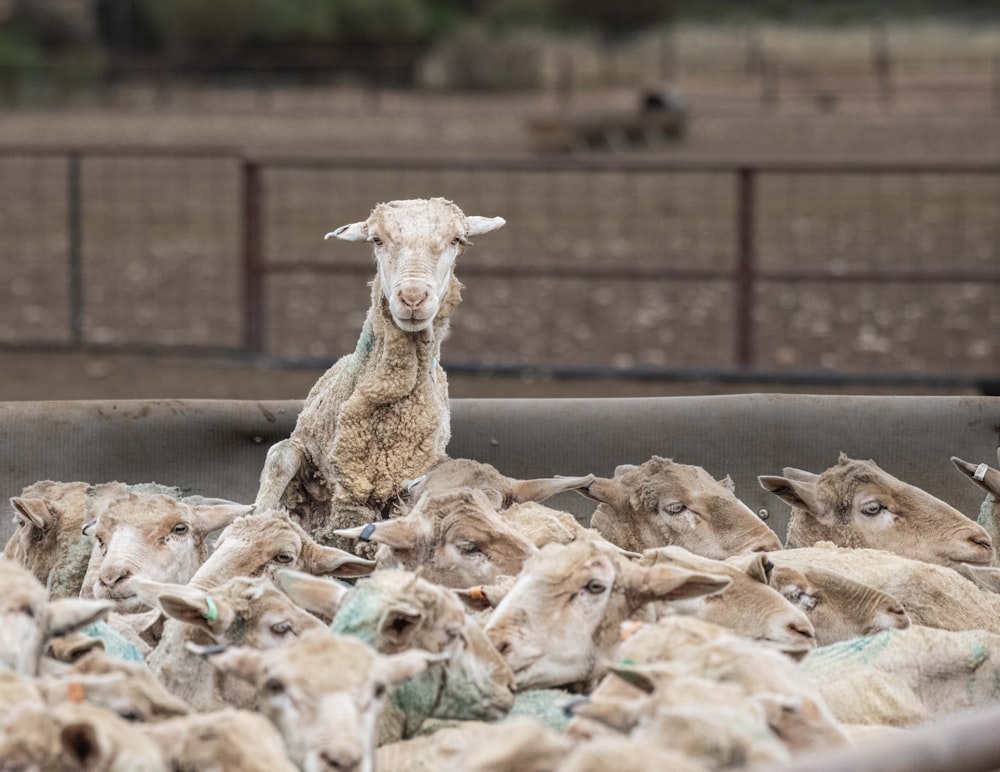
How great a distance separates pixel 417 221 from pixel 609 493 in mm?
883

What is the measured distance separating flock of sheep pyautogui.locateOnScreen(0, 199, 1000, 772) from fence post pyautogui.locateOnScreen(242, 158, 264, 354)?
5900 millimetres

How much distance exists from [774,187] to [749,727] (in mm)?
16655

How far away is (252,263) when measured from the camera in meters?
10.4

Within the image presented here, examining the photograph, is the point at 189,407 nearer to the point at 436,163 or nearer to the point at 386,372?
the point at 386,372

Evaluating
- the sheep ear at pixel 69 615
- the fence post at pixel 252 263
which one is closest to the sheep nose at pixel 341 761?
the sheep ear at pixel 69 615

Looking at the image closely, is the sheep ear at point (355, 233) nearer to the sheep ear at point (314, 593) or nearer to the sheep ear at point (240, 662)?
the sheep ear at point (314, 593)

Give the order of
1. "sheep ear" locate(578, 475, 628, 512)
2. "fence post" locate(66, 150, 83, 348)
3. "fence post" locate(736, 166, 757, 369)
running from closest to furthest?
"sheep ear" locate(578, 475, 628, 512), "fence post" locate(736, 166, 757, 369), "fence post" locate(66, 150, 83, 348)

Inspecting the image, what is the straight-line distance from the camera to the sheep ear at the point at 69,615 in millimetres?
2990

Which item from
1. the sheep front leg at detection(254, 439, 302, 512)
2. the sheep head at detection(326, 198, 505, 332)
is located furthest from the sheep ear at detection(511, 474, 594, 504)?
the sheep front leg at detection(254, 439, 302, 512)

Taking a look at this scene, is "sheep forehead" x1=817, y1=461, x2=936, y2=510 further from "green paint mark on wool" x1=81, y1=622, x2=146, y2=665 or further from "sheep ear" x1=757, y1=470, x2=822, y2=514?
"green paint mark on wool" x1=81, y1=622, x2=146, y2=665

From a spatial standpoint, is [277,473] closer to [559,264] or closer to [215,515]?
[215,515]

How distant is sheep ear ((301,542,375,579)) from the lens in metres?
3.72

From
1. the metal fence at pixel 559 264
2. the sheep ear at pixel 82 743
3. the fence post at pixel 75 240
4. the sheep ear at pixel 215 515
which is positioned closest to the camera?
the sheep ear at pixel 82 743

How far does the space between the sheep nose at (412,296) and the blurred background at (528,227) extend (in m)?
3.65
